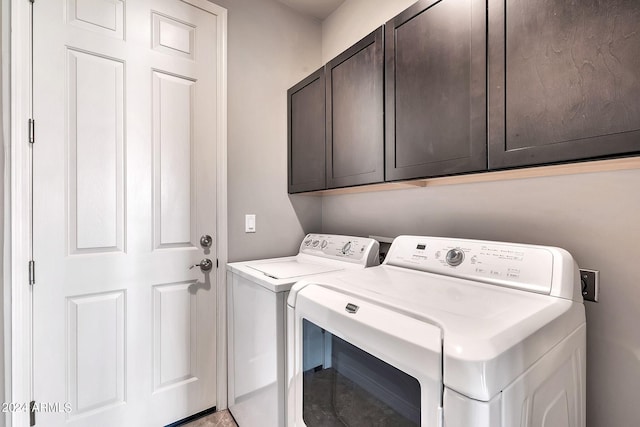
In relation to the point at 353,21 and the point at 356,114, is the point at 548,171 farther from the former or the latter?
the point at 353,21

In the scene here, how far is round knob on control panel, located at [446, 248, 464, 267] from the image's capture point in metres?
1.11

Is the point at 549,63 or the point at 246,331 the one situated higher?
the point at 549,63

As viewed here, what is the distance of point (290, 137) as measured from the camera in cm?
199

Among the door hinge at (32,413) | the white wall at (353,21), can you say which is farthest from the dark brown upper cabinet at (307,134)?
the door hinge at (32,413)

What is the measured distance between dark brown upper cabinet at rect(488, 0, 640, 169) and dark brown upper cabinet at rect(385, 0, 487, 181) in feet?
0.17

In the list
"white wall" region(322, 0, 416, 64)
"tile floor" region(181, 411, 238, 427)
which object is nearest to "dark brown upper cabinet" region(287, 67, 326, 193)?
"white wall" region(322, 0, 416, 64)

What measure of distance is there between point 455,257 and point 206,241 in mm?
1341

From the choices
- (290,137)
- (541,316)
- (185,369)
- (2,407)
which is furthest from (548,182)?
(2,407)

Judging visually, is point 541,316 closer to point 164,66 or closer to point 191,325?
point 191,325

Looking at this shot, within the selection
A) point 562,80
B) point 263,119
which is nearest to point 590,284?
point 562,80

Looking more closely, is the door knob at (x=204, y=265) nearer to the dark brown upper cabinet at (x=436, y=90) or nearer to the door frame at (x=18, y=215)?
the door frame at (x=18, y=215)

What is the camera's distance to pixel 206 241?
1.70m

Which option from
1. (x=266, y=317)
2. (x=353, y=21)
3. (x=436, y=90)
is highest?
(x=353, y=21)

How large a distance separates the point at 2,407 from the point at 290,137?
1.96 meters
